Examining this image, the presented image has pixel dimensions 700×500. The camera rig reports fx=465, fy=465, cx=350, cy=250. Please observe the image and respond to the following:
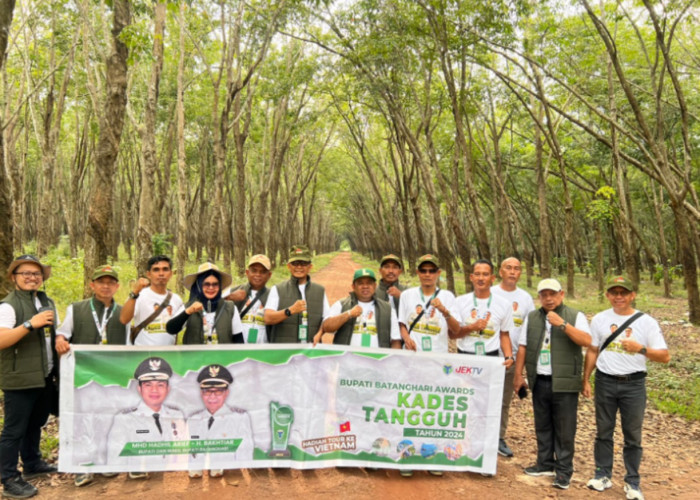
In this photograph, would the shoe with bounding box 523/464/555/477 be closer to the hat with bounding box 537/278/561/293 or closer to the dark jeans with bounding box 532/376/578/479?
the dark jeans with bounding box 532/376/578/479

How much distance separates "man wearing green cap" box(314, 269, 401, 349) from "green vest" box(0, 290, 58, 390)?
236 centimetres

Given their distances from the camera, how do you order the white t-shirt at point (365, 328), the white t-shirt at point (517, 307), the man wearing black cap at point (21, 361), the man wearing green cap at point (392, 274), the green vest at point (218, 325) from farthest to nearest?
1. the man wearing green cap at point (392, 274)
2. the white t-shirt at point (517, 307)
3. the white t-shirt at point (365, 328)
4. the green vest at point (218, 325)
5. the man wearing black cap at point (21, 361)

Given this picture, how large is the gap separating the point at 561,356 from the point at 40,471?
4.92m

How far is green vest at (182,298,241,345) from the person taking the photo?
451cm

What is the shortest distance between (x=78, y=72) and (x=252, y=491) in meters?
18.5

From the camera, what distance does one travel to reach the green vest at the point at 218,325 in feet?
14.8

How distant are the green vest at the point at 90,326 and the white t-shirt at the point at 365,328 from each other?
203 cm

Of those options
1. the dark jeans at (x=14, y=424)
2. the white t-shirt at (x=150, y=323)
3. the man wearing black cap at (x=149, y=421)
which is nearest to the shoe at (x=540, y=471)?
the man wearing black cap at (x=149, y=421)

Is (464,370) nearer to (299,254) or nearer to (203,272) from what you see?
(299,254)

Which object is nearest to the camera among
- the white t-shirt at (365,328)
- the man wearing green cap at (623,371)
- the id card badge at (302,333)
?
the man wearing green cap at (623,371)

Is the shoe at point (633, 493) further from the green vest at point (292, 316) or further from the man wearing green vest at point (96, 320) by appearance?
the man wearing green vest at point (96, 320)

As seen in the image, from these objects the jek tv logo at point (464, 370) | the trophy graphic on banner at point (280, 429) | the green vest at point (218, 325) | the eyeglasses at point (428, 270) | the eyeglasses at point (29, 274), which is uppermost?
the eyeglasses at point (29, 274)

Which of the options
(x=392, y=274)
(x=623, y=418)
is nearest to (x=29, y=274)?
(x=392, y=274)

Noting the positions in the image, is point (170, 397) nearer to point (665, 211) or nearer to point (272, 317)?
Result: point (272, 317)
